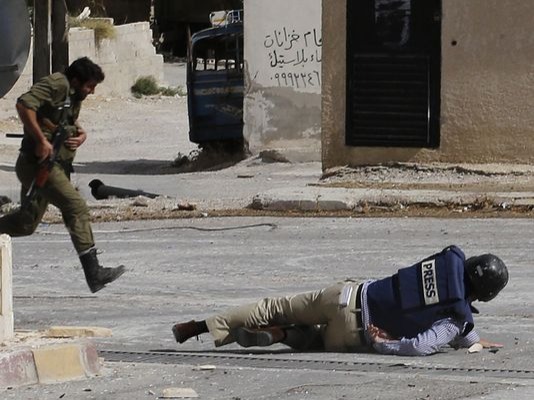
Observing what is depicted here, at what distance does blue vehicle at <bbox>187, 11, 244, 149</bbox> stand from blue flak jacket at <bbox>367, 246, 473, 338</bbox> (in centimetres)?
1627

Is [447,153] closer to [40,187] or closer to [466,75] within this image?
[466,75]

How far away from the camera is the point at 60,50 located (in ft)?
87.8

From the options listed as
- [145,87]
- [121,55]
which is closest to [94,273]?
[121,55]

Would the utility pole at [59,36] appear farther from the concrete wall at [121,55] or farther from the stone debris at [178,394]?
the stone debris at [178,394]

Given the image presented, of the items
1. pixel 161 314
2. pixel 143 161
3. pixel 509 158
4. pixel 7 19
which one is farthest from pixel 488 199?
pixel 143 161

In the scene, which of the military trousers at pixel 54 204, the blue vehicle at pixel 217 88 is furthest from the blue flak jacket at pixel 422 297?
the blue vehicle at pixel 217 88

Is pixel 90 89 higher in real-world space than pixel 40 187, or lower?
higher

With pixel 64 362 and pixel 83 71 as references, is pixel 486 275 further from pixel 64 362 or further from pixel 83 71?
pixel 83 71

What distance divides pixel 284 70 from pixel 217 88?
6.01 feet

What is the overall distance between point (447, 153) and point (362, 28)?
1875mm

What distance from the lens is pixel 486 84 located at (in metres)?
17.7

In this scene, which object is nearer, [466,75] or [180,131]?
[466,75]

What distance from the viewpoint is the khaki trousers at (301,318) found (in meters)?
8.25

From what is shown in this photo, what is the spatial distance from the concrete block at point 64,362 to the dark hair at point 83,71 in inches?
88.0
